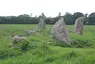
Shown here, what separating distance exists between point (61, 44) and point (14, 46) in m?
3.50

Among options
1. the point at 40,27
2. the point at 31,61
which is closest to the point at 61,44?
the point at 31,61

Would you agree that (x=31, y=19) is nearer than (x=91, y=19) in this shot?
Yes

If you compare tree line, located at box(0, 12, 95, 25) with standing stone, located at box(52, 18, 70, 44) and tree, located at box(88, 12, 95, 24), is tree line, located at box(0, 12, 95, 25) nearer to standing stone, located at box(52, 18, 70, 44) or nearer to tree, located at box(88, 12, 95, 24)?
tree, located at box(88, 12, 95, 24)

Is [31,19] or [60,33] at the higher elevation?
[60,33]

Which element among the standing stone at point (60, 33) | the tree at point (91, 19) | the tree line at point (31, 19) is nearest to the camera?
the standing stone at point (60, 33)

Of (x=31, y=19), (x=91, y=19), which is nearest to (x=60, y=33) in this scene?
(x=31, y=19)

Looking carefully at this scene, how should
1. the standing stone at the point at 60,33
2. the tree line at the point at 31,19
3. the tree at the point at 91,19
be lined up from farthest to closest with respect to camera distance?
the tree at the point at 91,19 → the tree line at the point at 31,19 → the standing stone at the point at 60,33

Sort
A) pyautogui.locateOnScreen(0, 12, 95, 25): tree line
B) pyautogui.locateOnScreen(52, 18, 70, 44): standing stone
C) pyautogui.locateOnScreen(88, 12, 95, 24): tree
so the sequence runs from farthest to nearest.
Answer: pyautogui.locateOnScreen(88, 12, 95, 24): tree
pyautogui.locateOnScreen(0, 12, 95, 25): tree line
pyautogui.locateOnScreen(52, 18, 70, 44): standing stone

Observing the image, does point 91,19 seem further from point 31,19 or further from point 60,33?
point 60,33

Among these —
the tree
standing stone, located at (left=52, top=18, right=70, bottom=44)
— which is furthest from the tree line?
standing stone, located at (left=52, top=18, right=70, bottom=44)

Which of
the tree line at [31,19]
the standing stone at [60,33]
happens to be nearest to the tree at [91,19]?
the tree line at [31,19]

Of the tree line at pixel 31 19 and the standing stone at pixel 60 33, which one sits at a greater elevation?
the standing stone at pixel 60 33

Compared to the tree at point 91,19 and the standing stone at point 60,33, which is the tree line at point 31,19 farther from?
the standing stone at point 60,33

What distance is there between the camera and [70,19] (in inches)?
2323
